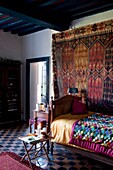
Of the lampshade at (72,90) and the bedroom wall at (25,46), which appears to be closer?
the lampshade at (72,90)

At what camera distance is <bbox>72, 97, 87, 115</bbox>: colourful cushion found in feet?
13.4

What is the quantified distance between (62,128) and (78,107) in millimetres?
791

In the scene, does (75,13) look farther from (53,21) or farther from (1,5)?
(1,5)

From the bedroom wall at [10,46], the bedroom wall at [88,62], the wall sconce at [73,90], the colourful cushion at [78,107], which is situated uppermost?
the bedroom wall at [10,46]

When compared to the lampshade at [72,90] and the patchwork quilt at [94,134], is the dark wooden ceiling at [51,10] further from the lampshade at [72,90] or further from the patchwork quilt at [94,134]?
the patchwork quilt at [94,134]

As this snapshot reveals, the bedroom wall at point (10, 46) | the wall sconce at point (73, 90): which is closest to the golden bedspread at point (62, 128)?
the wall sconce at point (73, 90)

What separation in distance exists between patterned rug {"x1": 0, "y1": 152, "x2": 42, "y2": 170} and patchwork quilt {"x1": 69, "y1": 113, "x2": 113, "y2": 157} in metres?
0.84

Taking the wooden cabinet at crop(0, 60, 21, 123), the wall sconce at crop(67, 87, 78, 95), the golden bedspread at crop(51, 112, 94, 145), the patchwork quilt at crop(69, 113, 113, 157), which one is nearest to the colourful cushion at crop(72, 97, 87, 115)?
the wall sconce at crop(67, 87, 78, 95)

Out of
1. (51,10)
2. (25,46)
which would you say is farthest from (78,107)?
(25,46)

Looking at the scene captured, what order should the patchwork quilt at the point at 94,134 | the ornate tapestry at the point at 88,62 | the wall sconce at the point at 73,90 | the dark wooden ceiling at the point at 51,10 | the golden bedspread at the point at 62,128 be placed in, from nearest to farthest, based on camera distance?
the patchwork quilt at the point at 94,134 → the golden bedspread at the point at 62,128 → the dark wooden ceiling at the point at 51,10 → the ornate tapestry at the point at 88,62 → the wall sconce at the point at 73,90

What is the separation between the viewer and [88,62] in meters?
4.43

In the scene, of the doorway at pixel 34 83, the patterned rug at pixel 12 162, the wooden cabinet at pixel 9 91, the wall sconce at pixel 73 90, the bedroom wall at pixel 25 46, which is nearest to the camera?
the patterned rug at pixel 12 162

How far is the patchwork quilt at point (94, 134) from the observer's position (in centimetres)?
290

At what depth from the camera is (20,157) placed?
3494 millimetres
